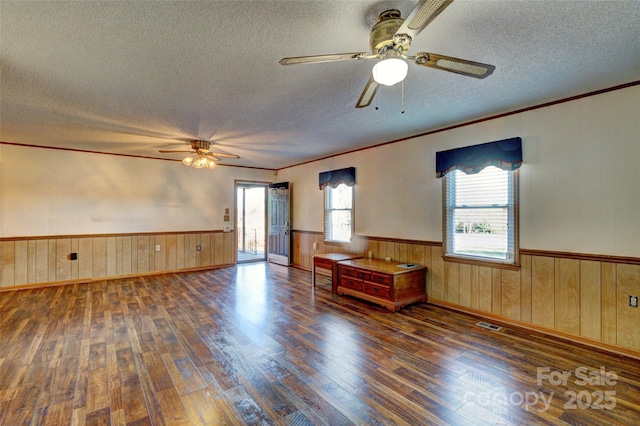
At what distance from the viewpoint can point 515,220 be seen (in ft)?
11.3

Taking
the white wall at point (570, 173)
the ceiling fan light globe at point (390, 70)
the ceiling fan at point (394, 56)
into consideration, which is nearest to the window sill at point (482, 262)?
the white wall at point (570, 173)

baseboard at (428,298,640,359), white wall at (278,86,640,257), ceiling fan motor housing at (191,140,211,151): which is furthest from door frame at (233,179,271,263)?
baseboard at (428,298,640,359)

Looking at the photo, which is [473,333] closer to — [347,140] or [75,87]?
[347,140]

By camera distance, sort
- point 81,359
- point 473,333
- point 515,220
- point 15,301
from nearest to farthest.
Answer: point 81,359, point 473,333, point 515,220, point 15,301

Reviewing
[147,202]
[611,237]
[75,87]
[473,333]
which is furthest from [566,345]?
[147,202]

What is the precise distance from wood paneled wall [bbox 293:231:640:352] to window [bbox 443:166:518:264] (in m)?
0.17

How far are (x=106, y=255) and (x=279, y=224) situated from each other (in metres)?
3.54

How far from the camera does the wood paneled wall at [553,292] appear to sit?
2.78 m

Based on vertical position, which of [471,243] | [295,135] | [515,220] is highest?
[295,135]

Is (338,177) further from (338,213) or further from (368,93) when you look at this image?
(368,93)

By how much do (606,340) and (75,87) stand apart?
555 cm

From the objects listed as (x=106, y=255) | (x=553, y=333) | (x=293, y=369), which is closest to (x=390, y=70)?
(x=293, y=369)

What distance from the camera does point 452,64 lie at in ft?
6.01

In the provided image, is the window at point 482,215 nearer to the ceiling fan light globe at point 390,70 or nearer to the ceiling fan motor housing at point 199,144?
the ceiling fan light globe at point 390,70
